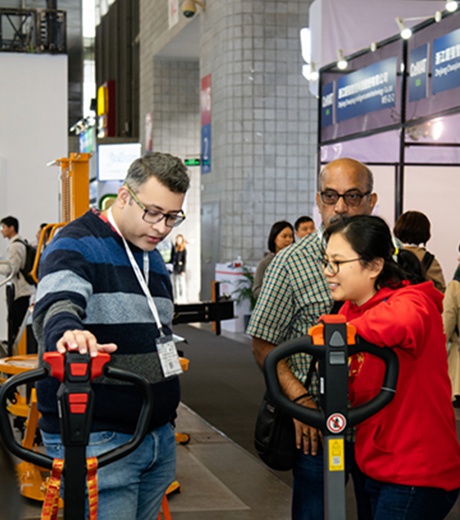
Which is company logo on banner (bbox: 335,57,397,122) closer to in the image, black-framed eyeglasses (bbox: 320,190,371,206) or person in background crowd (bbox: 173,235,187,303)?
black-framed eyeglasses (bbox: 320,190,371,206)

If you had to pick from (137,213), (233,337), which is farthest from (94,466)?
(233,337)

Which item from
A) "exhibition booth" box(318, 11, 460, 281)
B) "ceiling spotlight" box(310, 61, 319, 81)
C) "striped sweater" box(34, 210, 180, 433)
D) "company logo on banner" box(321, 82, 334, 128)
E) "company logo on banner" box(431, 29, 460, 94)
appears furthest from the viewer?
"ceiling spotlight" box(310, 61, 319, 81)

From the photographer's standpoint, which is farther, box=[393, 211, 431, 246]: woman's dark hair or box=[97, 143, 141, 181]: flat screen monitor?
box=[97, 143, 141, 181]: flat screen monitor

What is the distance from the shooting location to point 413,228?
6156mm

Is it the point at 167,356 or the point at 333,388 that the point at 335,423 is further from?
the point at 167,356

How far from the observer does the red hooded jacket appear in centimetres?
235

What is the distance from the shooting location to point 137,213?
2391 millimetres

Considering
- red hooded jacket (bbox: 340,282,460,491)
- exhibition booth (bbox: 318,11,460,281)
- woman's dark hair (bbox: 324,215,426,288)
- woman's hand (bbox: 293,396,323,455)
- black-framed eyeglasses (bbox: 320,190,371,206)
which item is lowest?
woman's hand (bbox: 293,396,323,455)

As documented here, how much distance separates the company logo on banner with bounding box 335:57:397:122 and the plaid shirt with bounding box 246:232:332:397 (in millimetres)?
6738

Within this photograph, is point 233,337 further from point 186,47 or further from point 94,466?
point 94,466

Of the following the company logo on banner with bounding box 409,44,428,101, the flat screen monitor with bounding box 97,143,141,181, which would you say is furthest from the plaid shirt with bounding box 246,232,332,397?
the flat screen monitor with bounding box 97,143,141,181

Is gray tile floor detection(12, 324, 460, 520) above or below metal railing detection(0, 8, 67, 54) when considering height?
below

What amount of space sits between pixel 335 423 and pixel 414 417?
0.52 m

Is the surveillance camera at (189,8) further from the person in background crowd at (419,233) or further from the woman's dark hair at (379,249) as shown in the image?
the woman's dark hair at (379,249)
